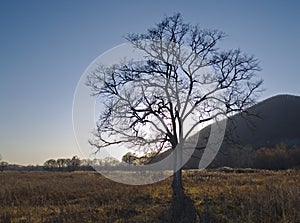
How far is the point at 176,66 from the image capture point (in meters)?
19.4

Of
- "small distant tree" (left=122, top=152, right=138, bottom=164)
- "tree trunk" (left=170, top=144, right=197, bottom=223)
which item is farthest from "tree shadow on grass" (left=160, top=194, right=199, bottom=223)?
"small distant tree" (left=122, top=152, right=138, bottom=164)

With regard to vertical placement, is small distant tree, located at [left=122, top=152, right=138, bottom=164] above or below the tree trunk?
above

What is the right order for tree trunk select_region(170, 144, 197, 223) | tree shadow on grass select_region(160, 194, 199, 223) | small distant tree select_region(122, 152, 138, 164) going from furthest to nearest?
small distant tree select_region(122, 152, 138, 164), tree trunk select_region(170, 144, 197, 223), tree shadow on grass select_region(160, 194, 199, 223)

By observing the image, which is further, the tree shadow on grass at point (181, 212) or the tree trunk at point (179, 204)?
the tree trunk at point (179, 204)

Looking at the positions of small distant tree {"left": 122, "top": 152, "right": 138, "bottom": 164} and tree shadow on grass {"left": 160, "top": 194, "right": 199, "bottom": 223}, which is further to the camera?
small distant tree {"left": 122, "top": 152, "right": 138, "bottom": 164}

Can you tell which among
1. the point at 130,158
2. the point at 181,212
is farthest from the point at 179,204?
the point at 130,158

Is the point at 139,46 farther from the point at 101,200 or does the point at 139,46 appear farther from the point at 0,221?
the point at 0,221

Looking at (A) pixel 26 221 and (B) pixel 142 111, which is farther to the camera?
(B) pixel 142 111

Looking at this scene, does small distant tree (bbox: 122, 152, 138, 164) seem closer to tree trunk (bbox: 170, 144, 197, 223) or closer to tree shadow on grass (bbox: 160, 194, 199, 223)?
tree trunk (bbox: 170, 144, 197, 223)

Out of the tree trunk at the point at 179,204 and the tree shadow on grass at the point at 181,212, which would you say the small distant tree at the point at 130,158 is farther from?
the tree shadow on grass at the point at 181,212

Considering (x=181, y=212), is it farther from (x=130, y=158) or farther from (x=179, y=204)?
(x=130, y=158)

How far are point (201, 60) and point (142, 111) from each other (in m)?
4.24

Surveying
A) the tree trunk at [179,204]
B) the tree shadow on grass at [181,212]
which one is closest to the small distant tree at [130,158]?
the tree trunk at [179,204]

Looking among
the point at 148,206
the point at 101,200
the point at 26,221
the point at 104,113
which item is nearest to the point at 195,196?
the point at 148,206
